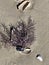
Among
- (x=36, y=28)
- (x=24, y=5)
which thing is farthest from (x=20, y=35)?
(x=24, y=5)

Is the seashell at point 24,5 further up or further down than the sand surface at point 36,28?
further up

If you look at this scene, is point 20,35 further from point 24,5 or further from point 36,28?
point 24,5

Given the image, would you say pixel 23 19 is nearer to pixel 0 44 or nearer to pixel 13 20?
pixel 13 20

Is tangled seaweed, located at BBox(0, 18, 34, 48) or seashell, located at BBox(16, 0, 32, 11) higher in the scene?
seashell, located at BBox(16, 0, 32, 11)

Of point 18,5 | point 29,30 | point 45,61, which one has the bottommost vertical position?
point 45,61

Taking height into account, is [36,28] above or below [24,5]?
below

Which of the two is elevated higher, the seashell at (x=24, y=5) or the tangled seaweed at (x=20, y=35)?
the seashell at (x=24, y=5)

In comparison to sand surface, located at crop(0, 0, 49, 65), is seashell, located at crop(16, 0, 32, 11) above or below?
above

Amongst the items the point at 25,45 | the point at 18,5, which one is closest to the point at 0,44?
the point at 25,45
